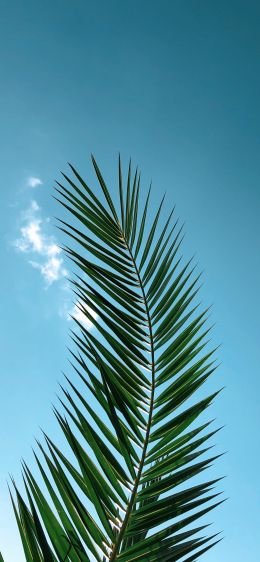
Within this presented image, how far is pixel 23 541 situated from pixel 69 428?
9.0 inches

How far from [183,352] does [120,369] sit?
212 mm

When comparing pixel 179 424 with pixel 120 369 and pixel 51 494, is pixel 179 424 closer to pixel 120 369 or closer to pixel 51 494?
pixel 120 369

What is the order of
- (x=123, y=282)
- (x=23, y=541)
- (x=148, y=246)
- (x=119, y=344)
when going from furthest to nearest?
1. (x=148, y=246)
2. (x=123, y=282)
3. (x=119, y=344)
4. (x=23, y=541)

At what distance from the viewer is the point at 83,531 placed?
3.04 feet

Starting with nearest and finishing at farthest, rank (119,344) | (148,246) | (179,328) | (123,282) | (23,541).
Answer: (23,541), (119,344), (179,328), (123,282), (148,246)

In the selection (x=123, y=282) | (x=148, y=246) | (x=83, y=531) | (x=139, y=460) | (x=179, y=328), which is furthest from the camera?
(x=148, y=246)

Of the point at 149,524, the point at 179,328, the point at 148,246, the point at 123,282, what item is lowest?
the point at 149,524

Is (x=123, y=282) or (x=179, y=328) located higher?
(x=123, y=282)

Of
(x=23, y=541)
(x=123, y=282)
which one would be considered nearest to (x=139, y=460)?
(x=23, y=541)

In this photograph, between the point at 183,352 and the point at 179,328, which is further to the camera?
the point at 179,328

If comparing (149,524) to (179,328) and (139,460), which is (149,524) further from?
(179,328)

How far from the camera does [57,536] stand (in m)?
0.87

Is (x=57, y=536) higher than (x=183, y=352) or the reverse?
the reverse

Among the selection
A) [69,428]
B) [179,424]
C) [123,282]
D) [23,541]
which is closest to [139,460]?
[179,424]
